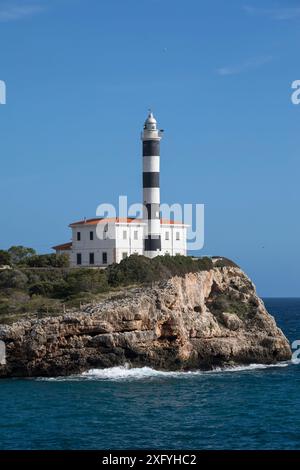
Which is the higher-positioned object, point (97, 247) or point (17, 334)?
point (97, 247)

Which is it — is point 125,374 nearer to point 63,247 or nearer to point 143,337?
point 143,337

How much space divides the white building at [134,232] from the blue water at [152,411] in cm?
1261

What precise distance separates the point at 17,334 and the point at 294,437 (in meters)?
15.5

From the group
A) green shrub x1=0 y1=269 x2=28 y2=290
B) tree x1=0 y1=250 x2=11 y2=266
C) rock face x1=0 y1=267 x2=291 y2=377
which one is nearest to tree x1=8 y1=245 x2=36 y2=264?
tree x1=0 y1=250 x2=11 y2=266

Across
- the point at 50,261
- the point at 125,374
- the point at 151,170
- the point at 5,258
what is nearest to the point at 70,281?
the point at 50,261

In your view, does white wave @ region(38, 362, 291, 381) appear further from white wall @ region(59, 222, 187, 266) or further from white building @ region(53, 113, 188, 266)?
white wall @ region(59, 222, 187, 266)

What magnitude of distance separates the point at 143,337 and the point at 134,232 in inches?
566

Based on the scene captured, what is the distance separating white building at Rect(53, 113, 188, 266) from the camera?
5112cm

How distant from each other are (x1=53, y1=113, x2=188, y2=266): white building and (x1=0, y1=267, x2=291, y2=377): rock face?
222 inches

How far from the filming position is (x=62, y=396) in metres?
34.6

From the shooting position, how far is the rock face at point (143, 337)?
39438 millimetres

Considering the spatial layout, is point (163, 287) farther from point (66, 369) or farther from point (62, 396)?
point (62, 396)

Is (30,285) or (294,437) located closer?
(294,437)

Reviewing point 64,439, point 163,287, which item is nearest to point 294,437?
point 64,439
